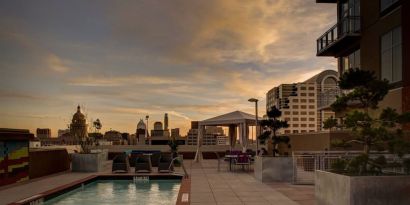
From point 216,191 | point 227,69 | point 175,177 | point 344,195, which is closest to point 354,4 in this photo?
point 227,69

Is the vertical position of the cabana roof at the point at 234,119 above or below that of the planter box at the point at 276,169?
above

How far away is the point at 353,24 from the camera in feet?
66.7

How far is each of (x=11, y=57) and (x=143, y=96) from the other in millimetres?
12091

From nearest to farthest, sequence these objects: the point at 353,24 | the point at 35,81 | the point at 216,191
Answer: the point at 216,191 → the point at 353,24 → the point at 35,81

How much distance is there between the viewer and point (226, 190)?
Answer: 11.7 metres

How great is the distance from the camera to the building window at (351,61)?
70.1 ft

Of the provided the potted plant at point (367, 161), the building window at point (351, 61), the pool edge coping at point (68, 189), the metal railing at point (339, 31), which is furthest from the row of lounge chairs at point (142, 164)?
the building window at point (351, 61)

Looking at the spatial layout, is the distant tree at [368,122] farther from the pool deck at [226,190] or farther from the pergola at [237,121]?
the pergola at [237,121]

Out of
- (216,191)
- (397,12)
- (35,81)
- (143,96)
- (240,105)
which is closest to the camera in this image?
(216,191)

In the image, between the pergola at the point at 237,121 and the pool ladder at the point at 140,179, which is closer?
the pool ladder at the point at 140,179

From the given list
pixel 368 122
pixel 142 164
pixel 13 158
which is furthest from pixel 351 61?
pixel 13 158

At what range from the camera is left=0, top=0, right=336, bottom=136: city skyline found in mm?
18047

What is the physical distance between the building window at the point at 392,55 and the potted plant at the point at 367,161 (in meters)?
8.81

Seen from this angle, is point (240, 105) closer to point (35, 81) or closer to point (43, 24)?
point (35, 81)
